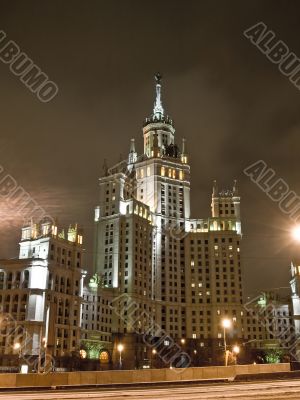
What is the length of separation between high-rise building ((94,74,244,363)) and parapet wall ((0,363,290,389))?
3860 inches

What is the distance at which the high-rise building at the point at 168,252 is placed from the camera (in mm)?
145750

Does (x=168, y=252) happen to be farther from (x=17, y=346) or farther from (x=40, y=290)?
(x=17, y=346)

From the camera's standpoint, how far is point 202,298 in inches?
6309

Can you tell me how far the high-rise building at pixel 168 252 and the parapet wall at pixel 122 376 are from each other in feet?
322

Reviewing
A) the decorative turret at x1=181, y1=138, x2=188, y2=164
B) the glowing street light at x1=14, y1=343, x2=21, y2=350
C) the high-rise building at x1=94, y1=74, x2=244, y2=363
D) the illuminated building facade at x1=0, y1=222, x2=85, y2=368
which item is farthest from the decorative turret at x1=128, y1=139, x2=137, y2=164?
the glowing street light at x1=14, y1=343, x2=21, y2=350

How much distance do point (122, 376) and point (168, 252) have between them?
127 m

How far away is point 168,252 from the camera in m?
163

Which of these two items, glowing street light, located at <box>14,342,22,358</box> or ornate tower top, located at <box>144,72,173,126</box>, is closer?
glowing street light, located at <box>14,342,22,358</box>

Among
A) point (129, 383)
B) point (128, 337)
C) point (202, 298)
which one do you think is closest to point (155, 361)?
point (128, 337)

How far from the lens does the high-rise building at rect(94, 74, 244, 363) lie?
146 meters

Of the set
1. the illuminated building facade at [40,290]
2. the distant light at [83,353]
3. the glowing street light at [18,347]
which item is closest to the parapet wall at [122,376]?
the illuminated building facade at [40,290]

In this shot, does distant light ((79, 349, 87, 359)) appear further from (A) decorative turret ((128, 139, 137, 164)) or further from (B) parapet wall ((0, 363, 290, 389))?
(B) parapet wall ((0, 363, 290, 389))

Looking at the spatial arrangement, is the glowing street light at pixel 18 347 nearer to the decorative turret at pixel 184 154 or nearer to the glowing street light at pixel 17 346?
the glowing street light at pixel 17 346

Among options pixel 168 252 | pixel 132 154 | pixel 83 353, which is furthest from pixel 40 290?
pixel 132 154
